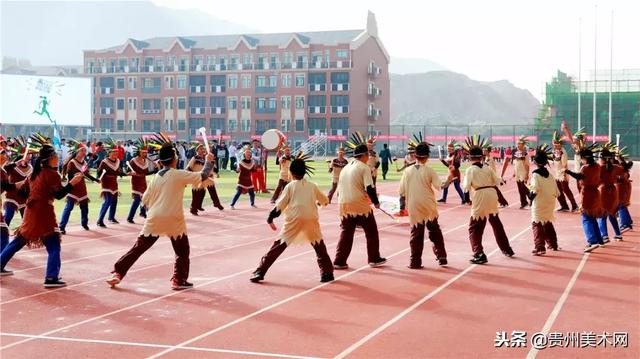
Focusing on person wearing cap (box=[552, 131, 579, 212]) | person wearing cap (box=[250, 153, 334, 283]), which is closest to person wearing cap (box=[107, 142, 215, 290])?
person wearing cap (box=[250, 153, 334, 283])

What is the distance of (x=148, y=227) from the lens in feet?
32.1

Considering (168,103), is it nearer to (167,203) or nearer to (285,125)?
(285,125)

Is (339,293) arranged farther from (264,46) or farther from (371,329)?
(264,46)

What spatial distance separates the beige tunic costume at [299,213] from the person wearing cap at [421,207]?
5.55 ft

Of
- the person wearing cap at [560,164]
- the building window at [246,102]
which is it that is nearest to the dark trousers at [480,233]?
the person wearing cap at [560,164]

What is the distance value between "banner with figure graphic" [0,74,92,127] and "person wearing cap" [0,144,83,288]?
49069mm

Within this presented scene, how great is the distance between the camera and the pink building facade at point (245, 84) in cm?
8412

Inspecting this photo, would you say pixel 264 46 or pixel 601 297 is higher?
pixel 264 46

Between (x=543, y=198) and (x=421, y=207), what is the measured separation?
258 centimetres

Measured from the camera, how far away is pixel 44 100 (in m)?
58.5

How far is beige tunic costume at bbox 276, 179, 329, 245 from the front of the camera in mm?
10320

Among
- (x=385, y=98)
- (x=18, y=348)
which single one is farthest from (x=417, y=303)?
(x=385, y=98)

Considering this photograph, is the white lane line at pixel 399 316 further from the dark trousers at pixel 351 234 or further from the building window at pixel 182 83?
the building window at pixel 182 83

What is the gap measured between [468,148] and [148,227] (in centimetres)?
559
